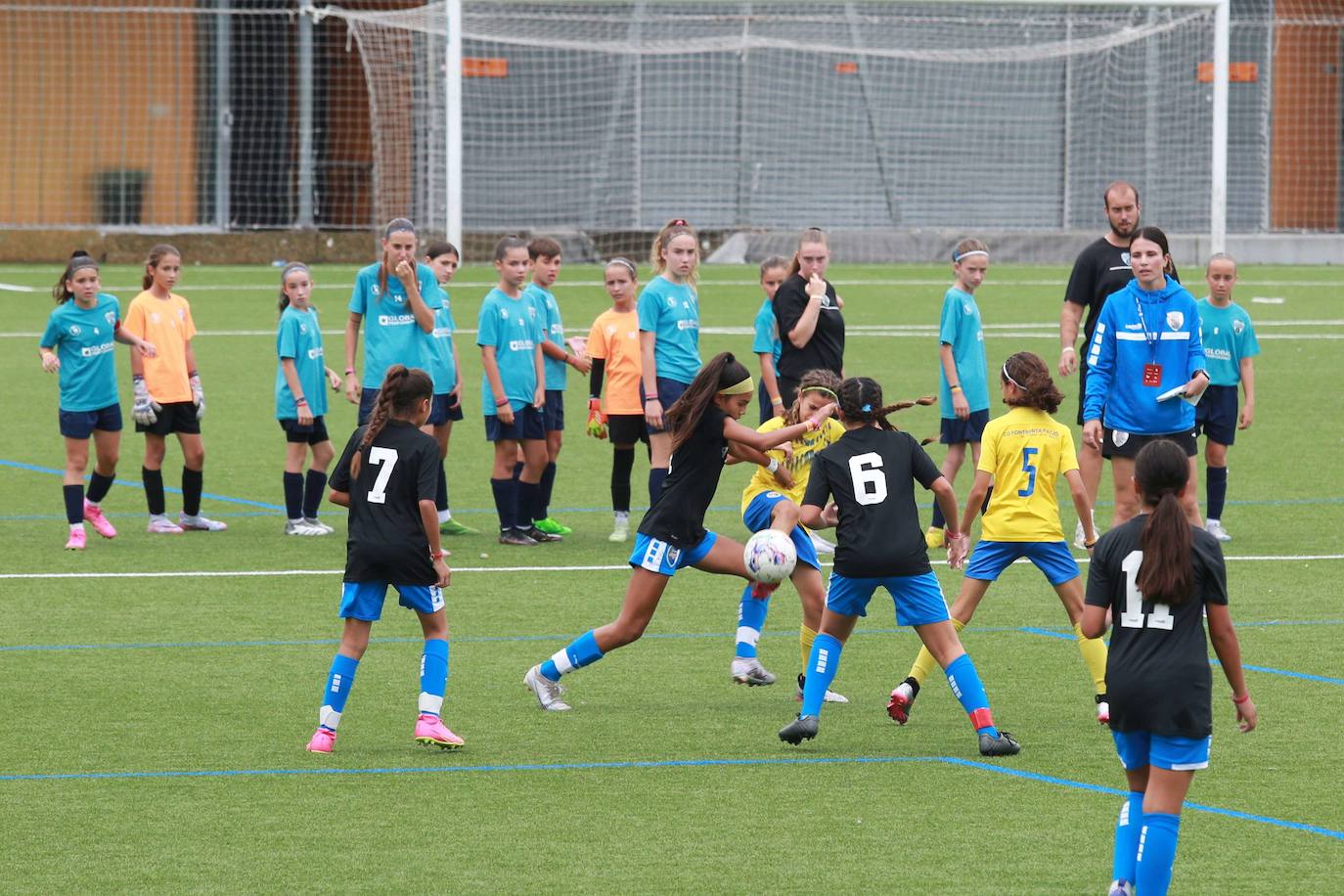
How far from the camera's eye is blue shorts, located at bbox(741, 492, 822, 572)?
853 cm

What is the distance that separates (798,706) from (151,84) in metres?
27.0

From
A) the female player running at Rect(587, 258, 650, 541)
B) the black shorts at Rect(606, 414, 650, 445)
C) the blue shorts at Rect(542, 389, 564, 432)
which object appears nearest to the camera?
Result: the female player running at Rect(587, 258, 650, 541)

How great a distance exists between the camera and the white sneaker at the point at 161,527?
1302cm

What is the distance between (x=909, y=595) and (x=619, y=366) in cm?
524

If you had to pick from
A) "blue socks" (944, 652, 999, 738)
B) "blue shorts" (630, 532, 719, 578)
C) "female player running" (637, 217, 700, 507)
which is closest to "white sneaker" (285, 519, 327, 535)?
"female player running" (637, 217, 700, 507)

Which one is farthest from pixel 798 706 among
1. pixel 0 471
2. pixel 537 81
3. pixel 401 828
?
pixel 537 81

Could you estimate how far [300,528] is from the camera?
1299cm

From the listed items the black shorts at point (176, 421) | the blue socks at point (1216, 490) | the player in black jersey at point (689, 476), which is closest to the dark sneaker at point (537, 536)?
the black shorts at point (176, 421)

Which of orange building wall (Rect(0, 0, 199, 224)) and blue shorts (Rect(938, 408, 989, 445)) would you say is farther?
orange building wall (Rect(0, 0, 199, 224))

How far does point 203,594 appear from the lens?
10.9m

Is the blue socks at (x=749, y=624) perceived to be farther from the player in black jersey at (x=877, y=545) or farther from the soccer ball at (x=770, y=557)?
the player in black jersey at (x=877, y=545)

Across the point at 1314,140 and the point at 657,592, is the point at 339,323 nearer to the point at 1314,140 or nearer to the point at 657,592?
the point at 657,592

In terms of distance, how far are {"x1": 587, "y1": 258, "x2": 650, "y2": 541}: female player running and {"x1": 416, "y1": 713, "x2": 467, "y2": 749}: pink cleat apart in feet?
16.1

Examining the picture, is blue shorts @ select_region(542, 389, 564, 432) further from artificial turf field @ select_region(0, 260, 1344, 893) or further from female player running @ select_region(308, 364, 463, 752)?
female player running @ select_region(308, 364, 463, 752)
